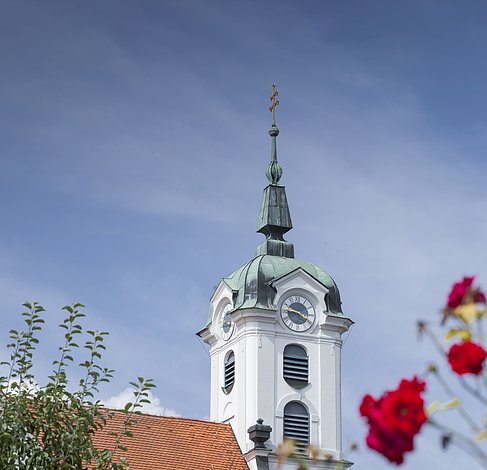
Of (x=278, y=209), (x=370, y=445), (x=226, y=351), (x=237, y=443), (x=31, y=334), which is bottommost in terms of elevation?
(x=370, y=445)

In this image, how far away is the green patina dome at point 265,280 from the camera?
38.9 m

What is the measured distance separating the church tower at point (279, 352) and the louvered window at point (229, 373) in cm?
4

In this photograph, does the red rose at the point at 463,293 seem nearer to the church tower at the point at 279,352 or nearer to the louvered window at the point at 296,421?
the church tower at the point at 279,352

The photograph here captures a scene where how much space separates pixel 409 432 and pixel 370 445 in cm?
23

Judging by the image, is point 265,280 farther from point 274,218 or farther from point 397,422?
point 397,422

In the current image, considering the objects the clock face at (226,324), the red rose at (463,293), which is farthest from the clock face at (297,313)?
the red rose at (463,293)

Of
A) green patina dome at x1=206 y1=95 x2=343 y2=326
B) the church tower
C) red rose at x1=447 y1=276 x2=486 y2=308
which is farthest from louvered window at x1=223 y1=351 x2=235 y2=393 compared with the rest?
red rose at x1=447 y1=276 x2=486 y2=308

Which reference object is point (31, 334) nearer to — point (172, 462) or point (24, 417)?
point (24, 417)

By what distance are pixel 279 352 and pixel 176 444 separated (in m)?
5.22

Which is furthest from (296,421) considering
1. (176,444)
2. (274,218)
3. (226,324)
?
(274,218)

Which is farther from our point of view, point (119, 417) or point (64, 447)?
point (119, 417)

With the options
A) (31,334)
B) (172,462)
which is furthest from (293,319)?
(31,334)

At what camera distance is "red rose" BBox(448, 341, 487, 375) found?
5773 millimetres

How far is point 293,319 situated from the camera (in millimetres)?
39188
